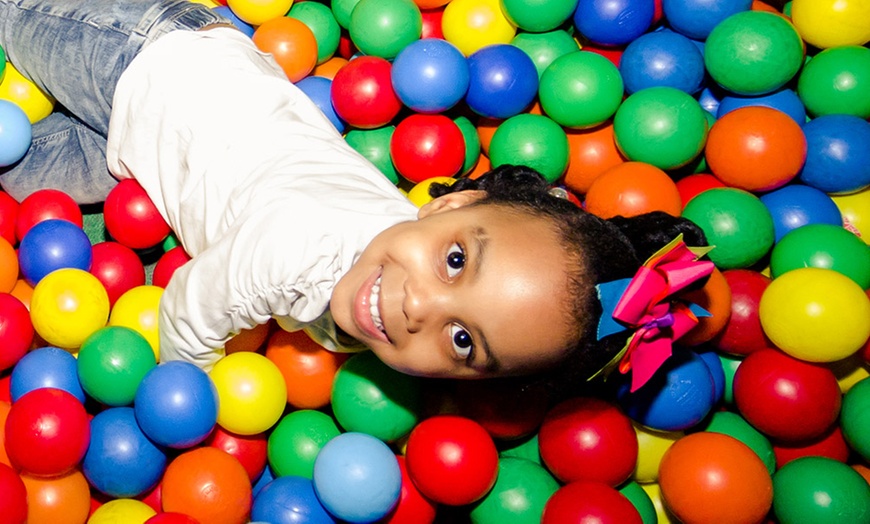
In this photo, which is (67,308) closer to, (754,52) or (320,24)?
(320,24)

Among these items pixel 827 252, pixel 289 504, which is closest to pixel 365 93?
pixel 289 504

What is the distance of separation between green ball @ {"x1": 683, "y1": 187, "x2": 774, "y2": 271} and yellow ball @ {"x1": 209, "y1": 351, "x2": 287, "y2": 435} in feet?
2.87

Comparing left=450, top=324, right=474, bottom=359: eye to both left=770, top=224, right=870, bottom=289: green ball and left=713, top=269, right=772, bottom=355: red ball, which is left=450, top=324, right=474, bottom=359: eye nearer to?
left=713, top=269, right=772, bottom=355: red ball

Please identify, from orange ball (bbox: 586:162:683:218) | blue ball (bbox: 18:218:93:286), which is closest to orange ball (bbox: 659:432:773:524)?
orange ball (bbox: 586:162:683:218)

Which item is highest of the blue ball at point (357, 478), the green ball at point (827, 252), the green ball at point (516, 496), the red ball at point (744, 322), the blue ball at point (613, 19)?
the blue ball at point (613, 19)

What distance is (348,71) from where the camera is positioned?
1.87m

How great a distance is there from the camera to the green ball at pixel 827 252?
162cm

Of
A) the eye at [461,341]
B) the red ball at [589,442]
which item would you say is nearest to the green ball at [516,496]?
the red ball at [589,442]

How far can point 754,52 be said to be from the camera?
5.82 feet

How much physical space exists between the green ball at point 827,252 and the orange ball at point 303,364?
89 centimetres

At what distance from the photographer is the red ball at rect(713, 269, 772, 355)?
1.62 meters

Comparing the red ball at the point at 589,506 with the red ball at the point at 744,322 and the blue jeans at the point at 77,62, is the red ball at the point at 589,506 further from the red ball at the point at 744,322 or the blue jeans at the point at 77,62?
the blue jeans at the point at 77,62

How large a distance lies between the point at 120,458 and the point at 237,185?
506mm

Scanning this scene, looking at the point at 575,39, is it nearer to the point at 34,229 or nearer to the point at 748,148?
the point at 748,148
